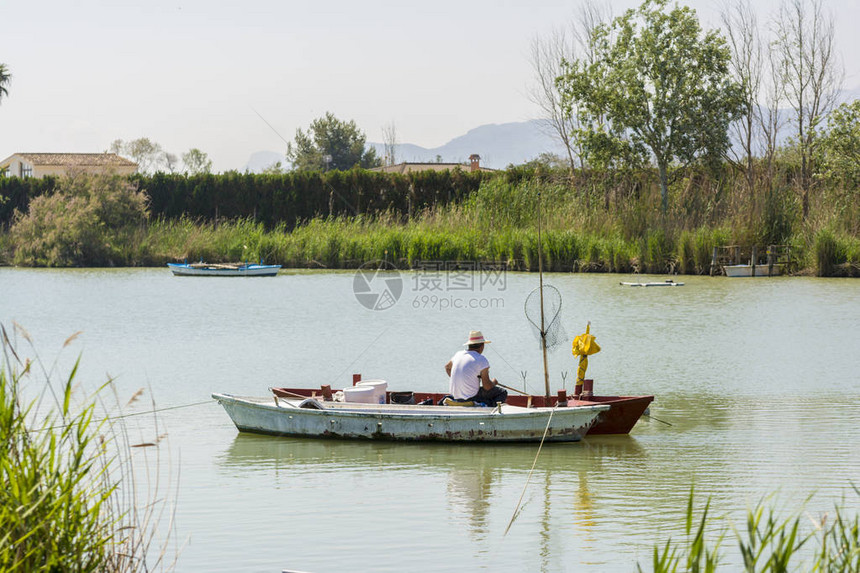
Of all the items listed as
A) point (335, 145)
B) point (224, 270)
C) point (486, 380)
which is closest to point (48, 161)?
point (335, 145)

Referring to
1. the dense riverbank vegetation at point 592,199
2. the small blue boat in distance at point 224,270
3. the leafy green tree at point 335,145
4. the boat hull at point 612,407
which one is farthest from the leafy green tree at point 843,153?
the leafy green tree at point 335,145

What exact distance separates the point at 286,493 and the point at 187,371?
768cm

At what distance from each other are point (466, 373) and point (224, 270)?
26.4 metres

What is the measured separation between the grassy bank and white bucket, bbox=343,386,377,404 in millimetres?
18887

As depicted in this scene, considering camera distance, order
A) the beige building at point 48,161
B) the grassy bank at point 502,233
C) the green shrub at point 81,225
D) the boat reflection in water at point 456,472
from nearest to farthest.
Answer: the boat reflection in water at point 456,472 → the grassy bank at point 502,233 → the green shrub at point 81,225 → the beige building at point 48,161

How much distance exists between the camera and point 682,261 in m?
35.1

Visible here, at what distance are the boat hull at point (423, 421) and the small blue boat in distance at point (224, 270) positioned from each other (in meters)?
24.4

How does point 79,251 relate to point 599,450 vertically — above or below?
above

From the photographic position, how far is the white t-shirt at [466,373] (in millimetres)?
12258

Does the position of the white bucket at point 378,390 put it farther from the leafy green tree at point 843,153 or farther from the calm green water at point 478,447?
the leafy green tree at point 843,153

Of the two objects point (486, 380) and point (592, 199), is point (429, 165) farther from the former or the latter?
point (486, 380)

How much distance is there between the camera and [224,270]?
123ft

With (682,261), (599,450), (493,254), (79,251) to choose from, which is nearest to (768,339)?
(599,450)

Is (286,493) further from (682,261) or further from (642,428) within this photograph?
(682,261)
